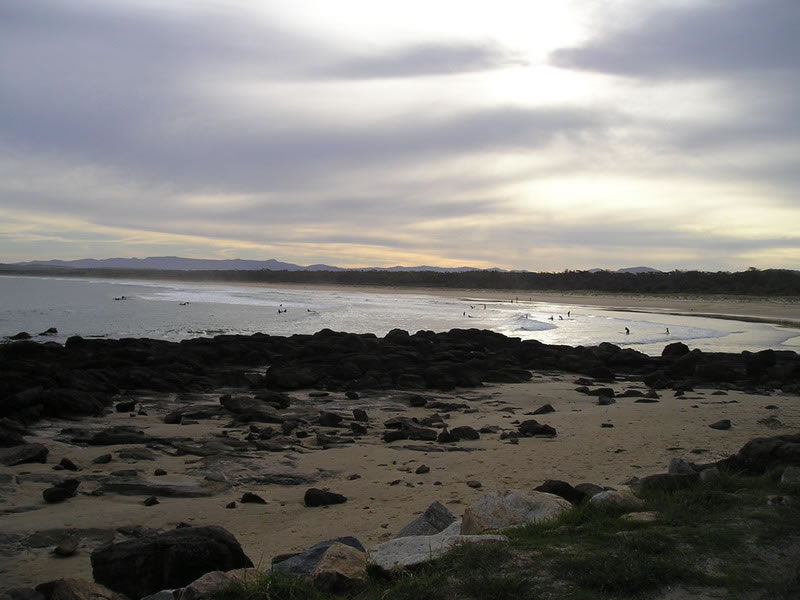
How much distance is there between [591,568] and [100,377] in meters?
13.4

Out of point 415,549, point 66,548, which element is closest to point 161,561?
point 66,548

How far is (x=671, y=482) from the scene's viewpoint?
19.7 feet

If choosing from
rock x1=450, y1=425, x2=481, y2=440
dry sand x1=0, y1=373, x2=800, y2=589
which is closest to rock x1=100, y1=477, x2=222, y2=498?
dry sand x1=0, y1=373, x2=800, y2=589

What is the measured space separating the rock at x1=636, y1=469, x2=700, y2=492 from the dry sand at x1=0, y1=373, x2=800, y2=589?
1612 mm

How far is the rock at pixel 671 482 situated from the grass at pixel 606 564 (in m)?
0.90

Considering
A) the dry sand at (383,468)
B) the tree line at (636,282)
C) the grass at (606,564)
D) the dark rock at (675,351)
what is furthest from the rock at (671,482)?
the tree line at (636,282)

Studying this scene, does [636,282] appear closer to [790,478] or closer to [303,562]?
[790,478]

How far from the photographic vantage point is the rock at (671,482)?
595 centimetres

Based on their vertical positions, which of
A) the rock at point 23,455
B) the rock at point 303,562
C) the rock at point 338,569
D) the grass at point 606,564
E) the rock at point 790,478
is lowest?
the rock at point 23,455

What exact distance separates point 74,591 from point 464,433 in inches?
269

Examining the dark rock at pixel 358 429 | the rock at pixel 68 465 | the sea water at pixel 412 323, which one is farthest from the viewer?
the sea water at pixel 412 323

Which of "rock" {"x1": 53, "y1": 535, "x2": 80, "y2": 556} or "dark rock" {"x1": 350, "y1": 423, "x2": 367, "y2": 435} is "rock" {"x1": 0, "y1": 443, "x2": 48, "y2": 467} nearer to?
"rock" {"x1": 53, "y1": 535, "x2": 80, "y2": 556}

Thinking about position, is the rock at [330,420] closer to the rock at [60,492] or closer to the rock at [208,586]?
the rock at [60,492]

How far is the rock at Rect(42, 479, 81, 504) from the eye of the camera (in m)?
7.20
